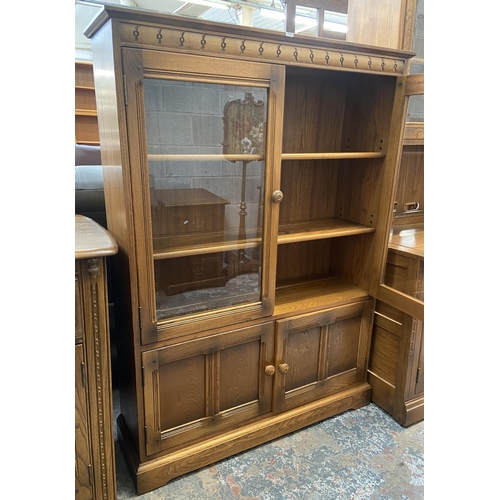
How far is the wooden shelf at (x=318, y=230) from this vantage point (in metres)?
1.66

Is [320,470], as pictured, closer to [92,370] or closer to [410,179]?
[92,370]

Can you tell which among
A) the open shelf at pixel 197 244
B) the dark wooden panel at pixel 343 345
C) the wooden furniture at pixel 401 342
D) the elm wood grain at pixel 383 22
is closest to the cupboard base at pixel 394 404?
the wooden furniture at pixel 401 342

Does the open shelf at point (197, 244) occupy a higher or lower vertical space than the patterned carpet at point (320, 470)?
higher

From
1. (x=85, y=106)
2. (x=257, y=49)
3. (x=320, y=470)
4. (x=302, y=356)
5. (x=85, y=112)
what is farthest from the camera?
(x=85, y=106)

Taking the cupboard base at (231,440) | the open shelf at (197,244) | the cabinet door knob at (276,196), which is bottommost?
the cupboard base at (231,440)

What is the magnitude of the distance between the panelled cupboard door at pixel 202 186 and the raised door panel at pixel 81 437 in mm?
255

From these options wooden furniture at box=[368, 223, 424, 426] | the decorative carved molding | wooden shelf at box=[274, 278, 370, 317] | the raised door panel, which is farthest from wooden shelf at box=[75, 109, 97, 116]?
the raised door panel

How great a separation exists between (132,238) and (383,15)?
1.45 metres

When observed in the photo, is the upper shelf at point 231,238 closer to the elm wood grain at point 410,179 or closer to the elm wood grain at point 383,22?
the elm wood grain at point 410,179

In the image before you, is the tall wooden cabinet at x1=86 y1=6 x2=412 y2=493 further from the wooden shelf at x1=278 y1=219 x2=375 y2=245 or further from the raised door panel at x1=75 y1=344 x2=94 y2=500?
the raised door panel at x1=75 y1=344 x2=94 y2=500

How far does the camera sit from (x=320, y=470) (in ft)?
5.27

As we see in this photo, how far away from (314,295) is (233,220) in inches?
21.9

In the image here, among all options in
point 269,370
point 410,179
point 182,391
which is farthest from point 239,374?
point 410,179

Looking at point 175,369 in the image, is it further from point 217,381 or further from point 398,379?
point 398,379
